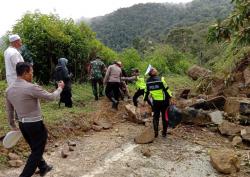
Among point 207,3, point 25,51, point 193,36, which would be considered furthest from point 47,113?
point 207,3

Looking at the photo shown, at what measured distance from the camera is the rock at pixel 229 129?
28.5ft

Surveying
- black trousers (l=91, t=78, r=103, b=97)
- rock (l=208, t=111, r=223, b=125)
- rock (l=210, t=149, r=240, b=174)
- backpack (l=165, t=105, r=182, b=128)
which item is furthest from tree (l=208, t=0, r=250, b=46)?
black trousers (l=91, t=78, r=103, b=97)

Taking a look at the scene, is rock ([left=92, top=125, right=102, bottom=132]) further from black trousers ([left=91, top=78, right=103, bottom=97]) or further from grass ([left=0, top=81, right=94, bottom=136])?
black trousers ([left=91, top=78, right=103, bottom=97])

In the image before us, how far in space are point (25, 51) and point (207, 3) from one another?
98.9 meters

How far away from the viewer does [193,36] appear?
4628cm

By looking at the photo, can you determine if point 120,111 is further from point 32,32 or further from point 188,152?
point 32,32

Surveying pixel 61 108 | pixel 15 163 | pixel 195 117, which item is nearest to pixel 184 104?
pixel 195 117

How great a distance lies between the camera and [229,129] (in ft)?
28.9

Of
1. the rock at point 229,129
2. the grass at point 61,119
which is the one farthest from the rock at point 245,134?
the grass at point 61,119

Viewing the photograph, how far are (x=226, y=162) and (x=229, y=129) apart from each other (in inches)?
88.8

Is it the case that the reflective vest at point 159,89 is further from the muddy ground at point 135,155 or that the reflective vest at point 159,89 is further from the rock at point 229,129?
the rock at point 229,129

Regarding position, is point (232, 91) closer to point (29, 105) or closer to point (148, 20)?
point (29, 105)

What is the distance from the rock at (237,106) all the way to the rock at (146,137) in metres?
2.63

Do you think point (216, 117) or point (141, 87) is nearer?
point (216, 117)
